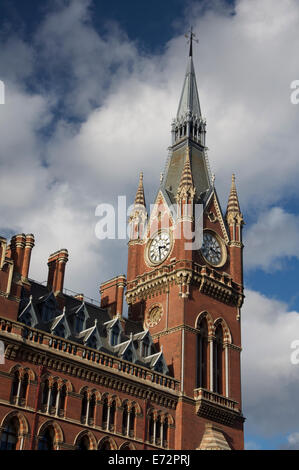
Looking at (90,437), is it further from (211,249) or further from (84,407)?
(211,249)

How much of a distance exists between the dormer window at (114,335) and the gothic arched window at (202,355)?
783 cm

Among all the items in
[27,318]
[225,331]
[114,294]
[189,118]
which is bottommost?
[27,318]

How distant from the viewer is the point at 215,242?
70.8 meters

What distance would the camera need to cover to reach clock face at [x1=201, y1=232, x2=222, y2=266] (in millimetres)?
68938

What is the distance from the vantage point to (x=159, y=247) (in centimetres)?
7025

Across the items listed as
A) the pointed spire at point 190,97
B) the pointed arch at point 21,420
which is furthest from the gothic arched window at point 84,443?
the pointed spire at point 190,97

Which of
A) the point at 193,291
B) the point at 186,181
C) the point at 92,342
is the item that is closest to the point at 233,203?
the point at 186,181

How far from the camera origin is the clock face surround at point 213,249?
68.9 m

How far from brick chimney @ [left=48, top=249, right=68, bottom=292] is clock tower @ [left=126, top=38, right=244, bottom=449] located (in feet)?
31.6

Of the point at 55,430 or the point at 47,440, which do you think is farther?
the point at 55,430

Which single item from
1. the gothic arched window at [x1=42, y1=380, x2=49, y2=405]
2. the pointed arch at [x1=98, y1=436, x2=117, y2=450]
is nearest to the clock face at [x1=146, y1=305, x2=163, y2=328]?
the pointed arch at [x1=98, y1=436, x2=117, y2=450]

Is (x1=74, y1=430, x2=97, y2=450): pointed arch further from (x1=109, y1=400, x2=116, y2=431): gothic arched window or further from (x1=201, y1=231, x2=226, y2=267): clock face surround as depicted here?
(x1=201, y1=231, x2=226, y2=267): clock face surround

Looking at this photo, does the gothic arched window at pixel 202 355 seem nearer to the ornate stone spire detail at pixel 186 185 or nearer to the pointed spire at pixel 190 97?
the ornate stone spire detail at pixel 186 185

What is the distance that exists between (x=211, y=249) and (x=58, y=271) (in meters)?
15.6
